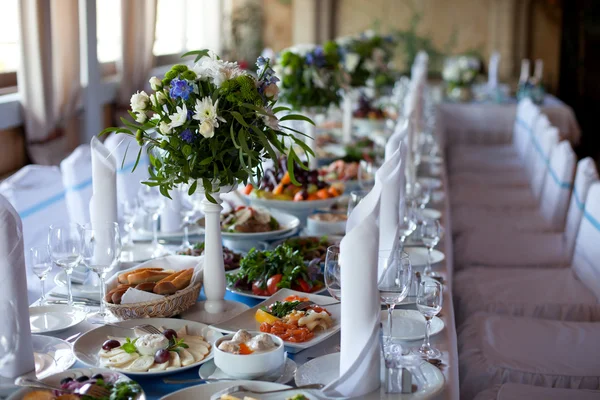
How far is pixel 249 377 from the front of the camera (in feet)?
4.74

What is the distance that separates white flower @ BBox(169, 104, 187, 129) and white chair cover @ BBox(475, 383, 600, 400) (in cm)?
118

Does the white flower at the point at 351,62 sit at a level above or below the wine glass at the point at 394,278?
above

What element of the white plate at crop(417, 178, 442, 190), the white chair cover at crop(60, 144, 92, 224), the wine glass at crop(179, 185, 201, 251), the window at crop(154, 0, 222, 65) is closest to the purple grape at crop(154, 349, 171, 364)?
the wine glass at crop(179, 185, 201, 251)

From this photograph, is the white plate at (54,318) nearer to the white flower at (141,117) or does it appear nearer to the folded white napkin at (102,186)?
the folded white napkin at (102,186)

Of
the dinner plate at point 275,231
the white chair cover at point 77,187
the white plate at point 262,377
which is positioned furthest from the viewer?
the white chair cover at point 77,187

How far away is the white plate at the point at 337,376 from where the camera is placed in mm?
1385

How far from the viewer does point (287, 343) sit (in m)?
1.59

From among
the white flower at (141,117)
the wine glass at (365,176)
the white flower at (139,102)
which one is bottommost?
the wine glass at (365,176)

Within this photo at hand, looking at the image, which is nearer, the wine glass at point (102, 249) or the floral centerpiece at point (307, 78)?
the wine glass at point (102, 249)

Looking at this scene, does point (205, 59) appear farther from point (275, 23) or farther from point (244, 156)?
point (275, 23)

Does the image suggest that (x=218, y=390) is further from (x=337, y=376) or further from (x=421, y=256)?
(x=421, y=256)

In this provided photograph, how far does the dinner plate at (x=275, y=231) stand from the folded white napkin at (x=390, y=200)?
498 millimetres

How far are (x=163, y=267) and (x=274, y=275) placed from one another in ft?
0.99

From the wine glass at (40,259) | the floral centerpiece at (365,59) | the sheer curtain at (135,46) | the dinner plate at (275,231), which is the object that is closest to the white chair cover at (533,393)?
the dinner plate at (275,231)
